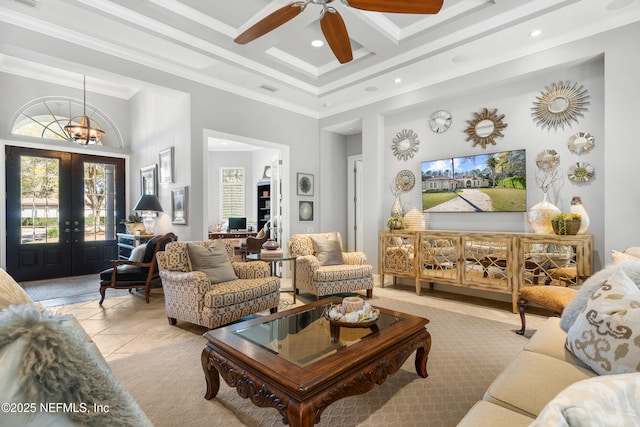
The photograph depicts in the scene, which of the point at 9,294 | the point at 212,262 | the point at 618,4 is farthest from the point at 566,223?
the point at 9,294

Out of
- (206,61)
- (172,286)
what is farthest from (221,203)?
(172,286)

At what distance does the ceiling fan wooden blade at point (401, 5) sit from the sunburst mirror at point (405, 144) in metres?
2.88

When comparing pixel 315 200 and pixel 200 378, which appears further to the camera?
pixel 315 200

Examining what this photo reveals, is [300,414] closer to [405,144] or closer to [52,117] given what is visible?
[405,144]

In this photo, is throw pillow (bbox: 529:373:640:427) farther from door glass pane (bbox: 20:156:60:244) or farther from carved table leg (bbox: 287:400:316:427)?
door glass pane (bbox: 20:156:60:244)

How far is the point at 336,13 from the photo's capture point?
2.36 meters

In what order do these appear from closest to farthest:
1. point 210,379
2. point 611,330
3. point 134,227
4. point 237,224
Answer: point 611,330
point 210,379
point 134,227
point 237,224

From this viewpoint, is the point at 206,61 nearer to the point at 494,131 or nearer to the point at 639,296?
the point at 494,131

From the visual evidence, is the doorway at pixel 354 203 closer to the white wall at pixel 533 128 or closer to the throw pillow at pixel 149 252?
the white wall at pixel 533 128

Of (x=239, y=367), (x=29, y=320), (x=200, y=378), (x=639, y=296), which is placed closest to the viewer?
(x=29, y=320)

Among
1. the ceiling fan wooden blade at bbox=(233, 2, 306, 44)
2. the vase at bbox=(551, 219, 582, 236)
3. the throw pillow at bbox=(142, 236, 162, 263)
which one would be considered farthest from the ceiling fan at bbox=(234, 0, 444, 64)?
the throw pillow at bbox=(142, 236, 162, 263)

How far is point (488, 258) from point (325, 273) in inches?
79.0

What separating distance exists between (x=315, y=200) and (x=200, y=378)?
13.4 feet

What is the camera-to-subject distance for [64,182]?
5.78m
